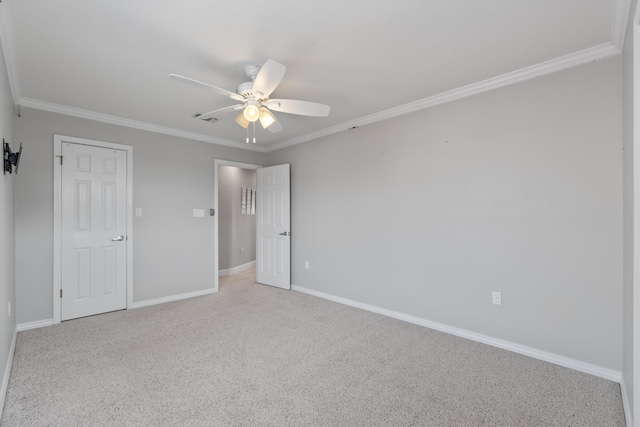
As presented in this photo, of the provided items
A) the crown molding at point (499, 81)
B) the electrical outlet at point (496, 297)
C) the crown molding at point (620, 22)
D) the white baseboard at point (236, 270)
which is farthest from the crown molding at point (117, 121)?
the crown molding at point (620, 22)

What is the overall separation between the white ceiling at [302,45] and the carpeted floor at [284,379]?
2382 mm

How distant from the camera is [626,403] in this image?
184 centimetres

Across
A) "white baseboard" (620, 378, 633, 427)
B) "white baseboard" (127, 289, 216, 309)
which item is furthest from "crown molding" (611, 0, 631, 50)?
"white baseboard" (127, 289, 216, 309)

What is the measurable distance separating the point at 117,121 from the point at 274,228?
2544mm

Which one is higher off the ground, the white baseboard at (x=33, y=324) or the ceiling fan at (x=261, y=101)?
the ceiling fan at (x=261, y=101)

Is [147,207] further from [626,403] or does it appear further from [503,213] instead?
[626,403]

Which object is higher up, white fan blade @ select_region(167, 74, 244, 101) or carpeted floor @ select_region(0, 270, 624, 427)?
white fan blade @ select_region(167, 74, 244, 101)

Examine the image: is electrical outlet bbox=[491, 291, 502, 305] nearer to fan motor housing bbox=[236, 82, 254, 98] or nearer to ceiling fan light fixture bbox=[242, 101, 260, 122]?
ceiling fan light fixture bbox=[242, 101, 260, 122]

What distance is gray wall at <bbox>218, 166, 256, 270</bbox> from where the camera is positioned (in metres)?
5.99

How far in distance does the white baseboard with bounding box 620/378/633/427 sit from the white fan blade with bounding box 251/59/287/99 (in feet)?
9.41

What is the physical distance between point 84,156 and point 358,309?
3.76m

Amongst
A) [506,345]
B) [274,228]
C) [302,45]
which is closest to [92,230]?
[274,228]

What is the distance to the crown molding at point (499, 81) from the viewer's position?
223 cm

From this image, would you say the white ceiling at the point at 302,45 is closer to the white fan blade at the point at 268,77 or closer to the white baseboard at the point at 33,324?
the white fan blade at the point at 268,77
